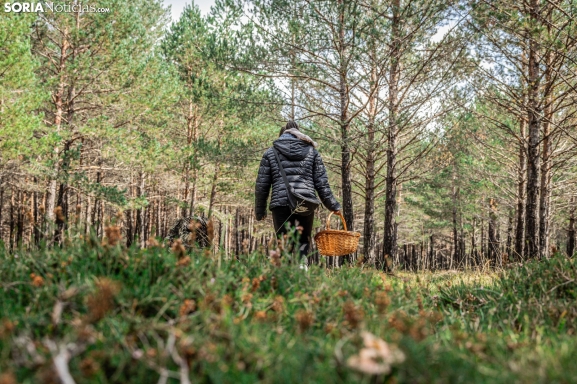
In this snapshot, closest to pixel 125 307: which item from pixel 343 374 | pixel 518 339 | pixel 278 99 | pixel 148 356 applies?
pixel 148 356

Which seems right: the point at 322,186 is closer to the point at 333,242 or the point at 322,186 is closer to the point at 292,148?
the point at 292,148

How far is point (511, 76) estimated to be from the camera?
994 cm

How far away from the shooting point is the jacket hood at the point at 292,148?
18.1 ft

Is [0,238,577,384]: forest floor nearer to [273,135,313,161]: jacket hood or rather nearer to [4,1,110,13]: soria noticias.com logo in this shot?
[273,135,313,161]: jacket hood

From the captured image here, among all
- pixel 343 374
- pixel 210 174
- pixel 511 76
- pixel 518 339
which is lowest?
pixel 518 339

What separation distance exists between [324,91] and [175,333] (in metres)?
10.8

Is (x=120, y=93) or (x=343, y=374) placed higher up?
(x=120, y=93)

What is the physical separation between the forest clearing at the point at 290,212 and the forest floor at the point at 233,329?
0.01 meters

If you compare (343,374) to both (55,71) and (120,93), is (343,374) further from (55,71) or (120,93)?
(55,71)

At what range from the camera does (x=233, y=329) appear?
166 centimetres

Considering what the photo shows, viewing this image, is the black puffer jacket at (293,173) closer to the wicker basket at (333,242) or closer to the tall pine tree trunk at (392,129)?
the wicker basket at (333,242)

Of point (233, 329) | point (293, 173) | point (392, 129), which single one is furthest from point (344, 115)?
point (233, 329)

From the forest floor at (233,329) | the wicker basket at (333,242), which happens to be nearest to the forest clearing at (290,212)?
the forest floor at (233,329)

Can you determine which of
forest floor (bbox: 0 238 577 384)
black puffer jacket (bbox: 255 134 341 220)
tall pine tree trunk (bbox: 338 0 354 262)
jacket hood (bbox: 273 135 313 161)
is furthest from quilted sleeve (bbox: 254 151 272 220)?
tall pine tree trunk (bbox: 338 0 354 262)
